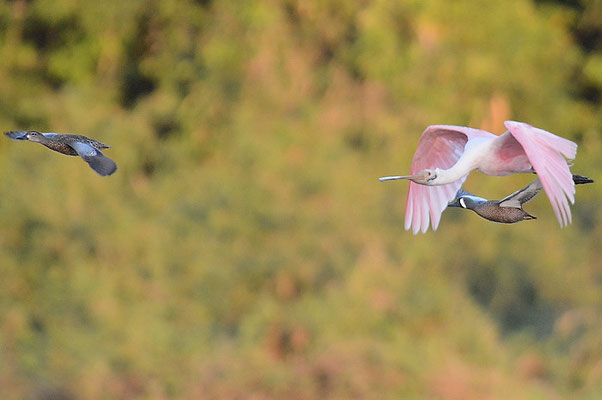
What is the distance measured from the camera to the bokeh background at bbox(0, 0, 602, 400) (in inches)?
433

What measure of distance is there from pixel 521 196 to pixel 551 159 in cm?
19

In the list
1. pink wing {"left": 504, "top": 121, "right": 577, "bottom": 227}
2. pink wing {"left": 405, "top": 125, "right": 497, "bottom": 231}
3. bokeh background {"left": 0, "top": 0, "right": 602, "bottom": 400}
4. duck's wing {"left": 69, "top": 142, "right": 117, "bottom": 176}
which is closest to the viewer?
duck's wing {"left": 69, "top": 142, "right": 117, "bottom": 176}

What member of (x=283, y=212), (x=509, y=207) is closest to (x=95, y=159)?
(x=509, y=207)

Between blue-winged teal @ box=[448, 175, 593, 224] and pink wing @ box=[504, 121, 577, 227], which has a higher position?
pink wing @ box=[504, 121, 577, 227]

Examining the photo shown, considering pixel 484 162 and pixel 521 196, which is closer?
pixel 521 196

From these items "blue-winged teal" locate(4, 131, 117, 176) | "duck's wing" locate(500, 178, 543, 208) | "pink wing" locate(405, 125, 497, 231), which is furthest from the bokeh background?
"blue-winged teal" locate(4, 131, 117, 176)

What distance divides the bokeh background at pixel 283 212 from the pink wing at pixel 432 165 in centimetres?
521

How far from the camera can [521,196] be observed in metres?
4.54

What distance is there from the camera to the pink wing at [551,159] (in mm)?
4219

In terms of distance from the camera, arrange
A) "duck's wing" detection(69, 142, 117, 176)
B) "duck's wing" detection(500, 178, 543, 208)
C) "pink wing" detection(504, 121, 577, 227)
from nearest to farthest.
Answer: "duck's wing" detection(69, 142, 117, 176) → "pink wing" detection(504, 121, 577, 227) → "duck's wing" detection(500, 178, 543, 208)

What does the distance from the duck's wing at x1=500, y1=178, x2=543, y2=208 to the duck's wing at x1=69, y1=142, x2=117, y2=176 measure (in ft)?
4.59

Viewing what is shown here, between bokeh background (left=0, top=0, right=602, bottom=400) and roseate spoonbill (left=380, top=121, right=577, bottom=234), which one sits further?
bokeh background (left=0, top=0, right=602, bottom=400)

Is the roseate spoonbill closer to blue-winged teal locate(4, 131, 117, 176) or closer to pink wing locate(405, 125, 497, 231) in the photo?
pink wing locate(405, 125, 497, 231)

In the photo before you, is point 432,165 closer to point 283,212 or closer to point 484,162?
point 484,162
